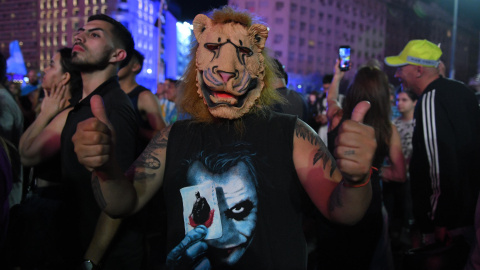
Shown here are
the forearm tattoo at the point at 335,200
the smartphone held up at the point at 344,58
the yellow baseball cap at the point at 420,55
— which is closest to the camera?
the forearm tattoo at the point at 335,200

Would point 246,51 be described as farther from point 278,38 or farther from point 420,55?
point 278,38

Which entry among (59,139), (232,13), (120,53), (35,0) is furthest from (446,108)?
(35,0)

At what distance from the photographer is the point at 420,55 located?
3500 mm

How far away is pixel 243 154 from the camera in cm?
174

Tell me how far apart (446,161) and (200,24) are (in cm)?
226

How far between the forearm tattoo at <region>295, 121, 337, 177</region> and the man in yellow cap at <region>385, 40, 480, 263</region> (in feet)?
5.47

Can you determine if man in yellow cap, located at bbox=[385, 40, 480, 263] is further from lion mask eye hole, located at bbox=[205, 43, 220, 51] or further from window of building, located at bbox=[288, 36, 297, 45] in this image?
window of building, located at bbox=[288, 36, 297, 45]

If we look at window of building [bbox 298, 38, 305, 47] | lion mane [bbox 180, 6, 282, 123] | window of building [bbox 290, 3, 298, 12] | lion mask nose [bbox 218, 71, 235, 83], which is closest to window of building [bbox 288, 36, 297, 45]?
window of building [bbox 298, 38, 305, 47]

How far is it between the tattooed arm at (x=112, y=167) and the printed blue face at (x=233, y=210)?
0.29 metres

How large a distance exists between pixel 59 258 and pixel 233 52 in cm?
187

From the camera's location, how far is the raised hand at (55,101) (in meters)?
3.08

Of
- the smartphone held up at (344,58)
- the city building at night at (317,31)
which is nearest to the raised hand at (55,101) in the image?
the smartphone held up at (344,58)

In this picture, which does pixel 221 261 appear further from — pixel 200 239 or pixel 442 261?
pixel 442 261

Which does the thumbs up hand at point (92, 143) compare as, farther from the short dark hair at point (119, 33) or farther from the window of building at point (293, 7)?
the window of building at point (293, 7)
